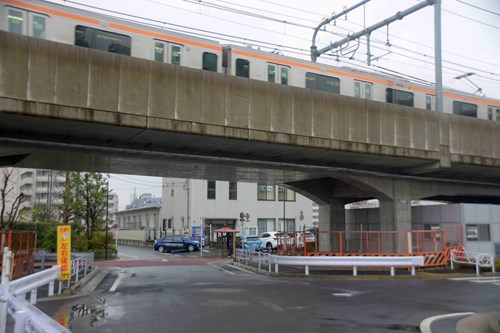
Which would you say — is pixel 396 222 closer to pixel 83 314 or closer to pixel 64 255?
pixel 64 255

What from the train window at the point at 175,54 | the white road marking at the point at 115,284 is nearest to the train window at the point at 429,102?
the train window at the point at 175,54

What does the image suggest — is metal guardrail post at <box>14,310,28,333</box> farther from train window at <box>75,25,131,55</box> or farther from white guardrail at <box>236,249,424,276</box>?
white guardrail at <box>236,249,424,276</box>

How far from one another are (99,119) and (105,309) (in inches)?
249

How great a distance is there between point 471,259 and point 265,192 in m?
38.4

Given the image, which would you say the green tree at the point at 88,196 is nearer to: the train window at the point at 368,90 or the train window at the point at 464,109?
the train window at the point at 368,90

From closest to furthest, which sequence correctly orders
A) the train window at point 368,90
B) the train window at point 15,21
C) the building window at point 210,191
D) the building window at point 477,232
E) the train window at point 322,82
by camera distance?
the train window at point 15,21 < the train window at point 322,82 < the train window at point 368,90 < the building window at point 477,232 < the building window at point 210,191

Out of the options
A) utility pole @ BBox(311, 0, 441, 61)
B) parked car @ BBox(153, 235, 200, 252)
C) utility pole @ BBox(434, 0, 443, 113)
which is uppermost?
utility pole @ BBox(311, 0, 441, 61)

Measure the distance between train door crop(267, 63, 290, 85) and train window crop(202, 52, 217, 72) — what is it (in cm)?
275

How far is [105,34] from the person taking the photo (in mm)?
17828

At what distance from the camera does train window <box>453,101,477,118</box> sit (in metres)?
28.0

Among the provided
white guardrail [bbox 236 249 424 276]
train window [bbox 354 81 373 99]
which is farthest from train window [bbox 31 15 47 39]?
train window [bbox 354 81 373 99]

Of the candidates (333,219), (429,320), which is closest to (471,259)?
(333,219)

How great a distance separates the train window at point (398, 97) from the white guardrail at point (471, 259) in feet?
27.7

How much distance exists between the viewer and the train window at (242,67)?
20.7 meters
